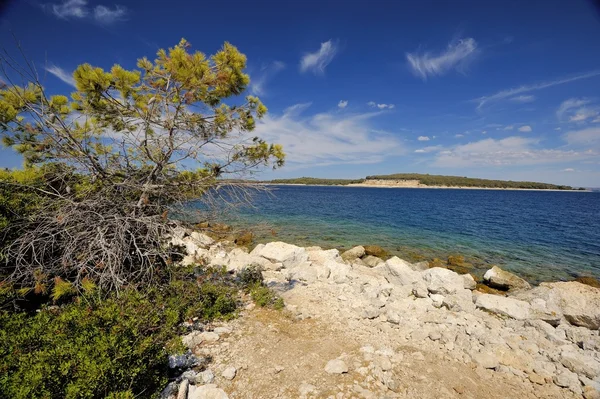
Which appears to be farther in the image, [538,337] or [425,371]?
[538,337]

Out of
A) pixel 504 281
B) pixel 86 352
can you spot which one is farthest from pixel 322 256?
pixel 86 352

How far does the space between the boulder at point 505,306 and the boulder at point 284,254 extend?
6731mm

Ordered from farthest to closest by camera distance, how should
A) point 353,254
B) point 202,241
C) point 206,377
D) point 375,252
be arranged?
1. point 375,252
2. point 353,254
3. point 202,241
4. point 206,377

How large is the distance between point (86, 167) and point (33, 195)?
1.16 m

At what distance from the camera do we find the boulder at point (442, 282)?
860 centimetres

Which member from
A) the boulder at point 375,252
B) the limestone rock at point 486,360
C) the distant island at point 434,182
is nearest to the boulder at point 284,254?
the boulder at point 375,252

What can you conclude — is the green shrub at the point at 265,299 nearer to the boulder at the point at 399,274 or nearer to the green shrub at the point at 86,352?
the green shrub at the point at 86,352

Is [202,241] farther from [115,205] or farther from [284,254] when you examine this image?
[284,254]

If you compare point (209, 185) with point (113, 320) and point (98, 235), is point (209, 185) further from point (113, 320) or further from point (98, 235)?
point (113, 320)

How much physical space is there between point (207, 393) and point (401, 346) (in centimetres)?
421

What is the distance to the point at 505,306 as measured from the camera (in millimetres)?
7574

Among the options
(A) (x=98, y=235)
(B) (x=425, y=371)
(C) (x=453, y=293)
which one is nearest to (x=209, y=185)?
(A) (x=98, y=235)

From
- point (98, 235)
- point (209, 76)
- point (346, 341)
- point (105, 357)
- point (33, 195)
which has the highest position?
point (209, 76)

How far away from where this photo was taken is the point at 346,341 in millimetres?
6035
